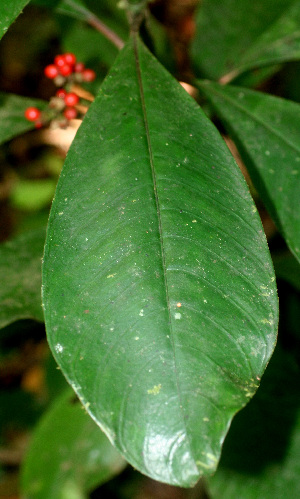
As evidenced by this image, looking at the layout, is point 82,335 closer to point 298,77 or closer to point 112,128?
point 112,128

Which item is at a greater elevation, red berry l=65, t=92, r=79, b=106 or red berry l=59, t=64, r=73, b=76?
red berry l=59, t=64, r=73, b=76

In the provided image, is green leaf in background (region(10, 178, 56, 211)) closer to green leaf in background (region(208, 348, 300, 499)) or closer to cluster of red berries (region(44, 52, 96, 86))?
cluster of red berries (region(44, 52, 96, 86))

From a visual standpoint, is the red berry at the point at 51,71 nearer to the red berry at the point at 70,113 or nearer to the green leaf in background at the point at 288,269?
the red berry at the point at 70,113

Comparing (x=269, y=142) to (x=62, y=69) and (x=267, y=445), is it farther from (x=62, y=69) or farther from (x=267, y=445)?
(x=267, y=445)

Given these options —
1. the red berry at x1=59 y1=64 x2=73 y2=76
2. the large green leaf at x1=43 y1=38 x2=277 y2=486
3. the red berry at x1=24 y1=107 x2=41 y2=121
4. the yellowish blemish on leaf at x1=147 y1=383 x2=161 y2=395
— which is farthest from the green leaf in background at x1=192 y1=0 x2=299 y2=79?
the yellowish blemish on leaf at x1=147 y1=383 x2=161 y2=395

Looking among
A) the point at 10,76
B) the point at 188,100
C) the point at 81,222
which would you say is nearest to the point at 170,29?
the point at 10,76

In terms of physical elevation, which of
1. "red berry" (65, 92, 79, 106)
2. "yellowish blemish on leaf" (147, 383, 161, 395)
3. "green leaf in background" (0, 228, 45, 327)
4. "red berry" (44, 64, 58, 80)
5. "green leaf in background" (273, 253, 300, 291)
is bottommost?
"green leaf in background" (273, 253, 300, 291)
